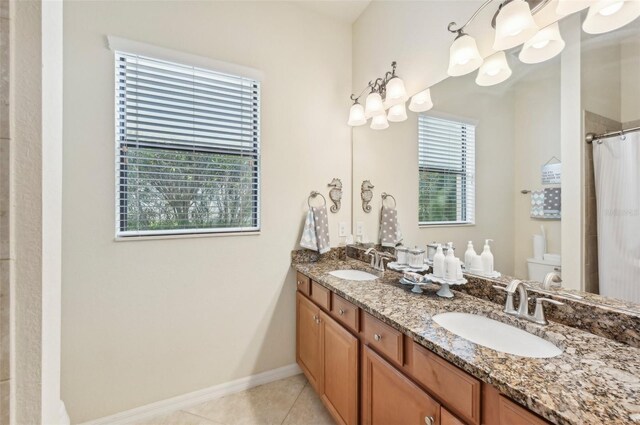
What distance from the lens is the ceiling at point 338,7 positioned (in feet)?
7.09

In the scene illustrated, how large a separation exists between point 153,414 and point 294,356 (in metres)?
0.99

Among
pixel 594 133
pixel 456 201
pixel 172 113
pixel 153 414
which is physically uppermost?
pixel 172 113

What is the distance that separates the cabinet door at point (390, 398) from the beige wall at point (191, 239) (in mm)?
1007

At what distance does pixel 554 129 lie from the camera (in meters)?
1.15

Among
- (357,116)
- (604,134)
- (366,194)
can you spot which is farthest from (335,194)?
(604,134)

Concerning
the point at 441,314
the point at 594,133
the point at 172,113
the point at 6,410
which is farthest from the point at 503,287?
the point at 172,113

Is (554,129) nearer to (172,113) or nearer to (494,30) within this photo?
(494,30)

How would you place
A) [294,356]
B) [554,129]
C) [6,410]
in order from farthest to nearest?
1. [294,356]
2. [554,129]
3. [6,410]

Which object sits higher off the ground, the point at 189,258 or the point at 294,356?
the point at 189,258

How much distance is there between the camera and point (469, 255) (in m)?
1.46

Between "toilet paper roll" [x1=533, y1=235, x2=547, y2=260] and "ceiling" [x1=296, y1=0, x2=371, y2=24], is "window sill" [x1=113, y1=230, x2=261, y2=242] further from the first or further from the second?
"ceiling" [x1=296, y1=0, x2=371, y2=24]

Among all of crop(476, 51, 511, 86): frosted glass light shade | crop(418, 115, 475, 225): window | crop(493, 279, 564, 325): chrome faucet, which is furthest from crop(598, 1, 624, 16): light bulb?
crop(493, 279, 564, 325): chrome faucet

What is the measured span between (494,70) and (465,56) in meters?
0.16

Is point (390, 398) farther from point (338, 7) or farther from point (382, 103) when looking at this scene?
point (338, 7)
